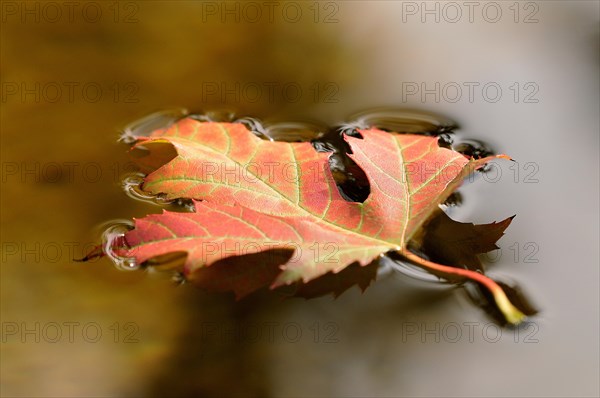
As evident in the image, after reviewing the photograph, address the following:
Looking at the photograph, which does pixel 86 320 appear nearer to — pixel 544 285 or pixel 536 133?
pixel 544 285

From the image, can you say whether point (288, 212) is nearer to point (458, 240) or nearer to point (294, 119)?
point (458, 240)

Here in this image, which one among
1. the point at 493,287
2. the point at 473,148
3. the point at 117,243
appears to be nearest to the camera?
the point at 493,287

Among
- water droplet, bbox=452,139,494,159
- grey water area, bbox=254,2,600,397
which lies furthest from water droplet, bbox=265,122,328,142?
water droplet, bbox=452,139,494,159

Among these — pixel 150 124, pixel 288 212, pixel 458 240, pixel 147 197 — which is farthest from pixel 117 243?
pixel 458 240

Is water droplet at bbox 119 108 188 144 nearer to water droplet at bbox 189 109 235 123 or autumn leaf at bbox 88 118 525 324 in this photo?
water droplet at bbox 189 109 235 123

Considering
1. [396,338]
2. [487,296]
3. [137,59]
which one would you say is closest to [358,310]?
[396,338]

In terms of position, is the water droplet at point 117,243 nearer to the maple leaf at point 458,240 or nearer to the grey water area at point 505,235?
the grey water area at point 505,235
